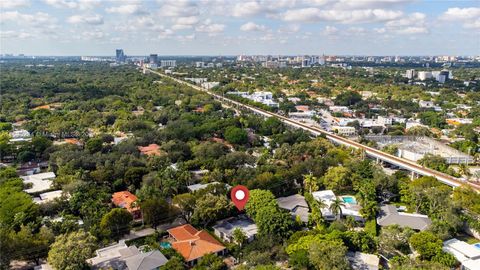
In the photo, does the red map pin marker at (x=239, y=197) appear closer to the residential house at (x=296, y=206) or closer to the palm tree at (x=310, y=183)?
the residential house at (x=296, y=206)

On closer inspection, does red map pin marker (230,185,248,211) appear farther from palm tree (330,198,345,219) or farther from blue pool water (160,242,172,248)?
palm tree (330,198,345,219)

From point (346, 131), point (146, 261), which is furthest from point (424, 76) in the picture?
point (146, 261)

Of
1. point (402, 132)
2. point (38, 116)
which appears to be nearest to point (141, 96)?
point (38, 116)

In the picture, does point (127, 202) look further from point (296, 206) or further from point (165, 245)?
point (296, 206)

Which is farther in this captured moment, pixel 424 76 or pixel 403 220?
pixel 424 76

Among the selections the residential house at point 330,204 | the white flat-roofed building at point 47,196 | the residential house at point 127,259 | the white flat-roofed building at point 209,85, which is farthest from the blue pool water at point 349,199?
the white flat-roofed building at point 209,85
